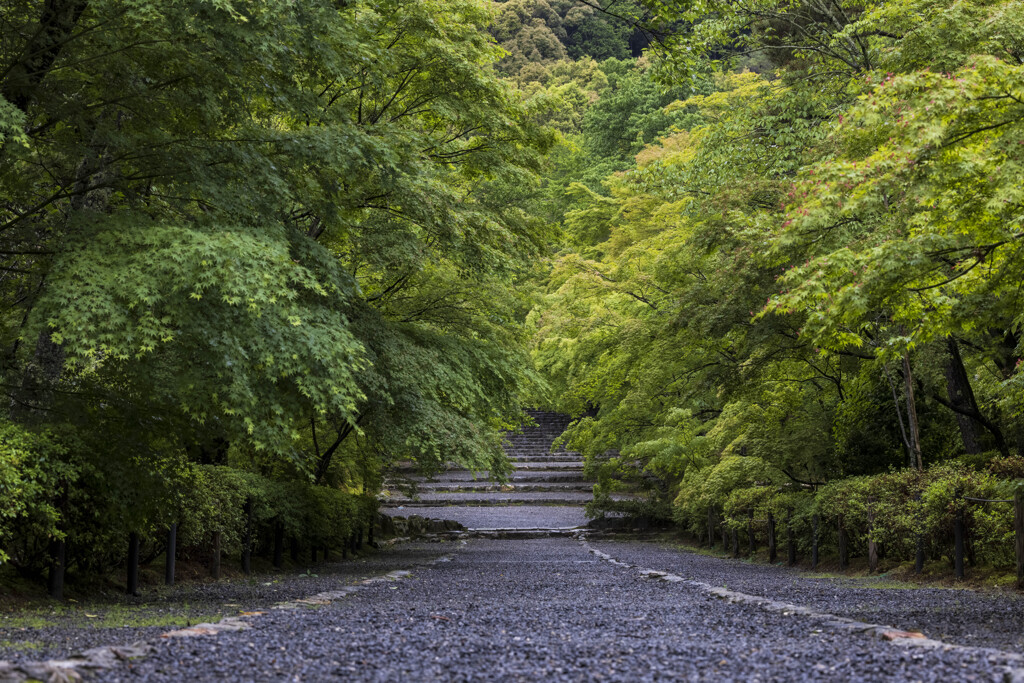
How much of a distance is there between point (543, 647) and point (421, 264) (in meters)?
6.41

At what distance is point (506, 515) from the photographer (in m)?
25.8

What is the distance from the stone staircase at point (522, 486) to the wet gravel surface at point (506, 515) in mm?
413

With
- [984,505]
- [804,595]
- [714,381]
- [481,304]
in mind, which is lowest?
[804,595]

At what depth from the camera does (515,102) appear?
12578 mm

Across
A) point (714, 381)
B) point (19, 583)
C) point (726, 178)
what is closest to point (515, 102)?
point (726, 178)

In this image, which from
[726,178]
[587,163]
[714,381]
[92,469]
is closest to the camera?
[92,469]

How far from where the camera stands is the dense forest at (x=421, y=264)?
6.51 m

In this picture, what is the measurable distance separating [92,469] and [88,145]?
9.77 feet

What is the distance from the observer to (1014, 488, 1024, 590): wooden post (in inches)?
318

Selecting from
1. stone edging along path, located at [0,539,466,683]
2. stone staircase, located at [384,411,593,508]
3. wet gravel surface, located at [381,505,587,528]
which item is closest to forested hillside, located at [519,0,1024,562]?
wet gravel surface, located at [381,505,587,528]

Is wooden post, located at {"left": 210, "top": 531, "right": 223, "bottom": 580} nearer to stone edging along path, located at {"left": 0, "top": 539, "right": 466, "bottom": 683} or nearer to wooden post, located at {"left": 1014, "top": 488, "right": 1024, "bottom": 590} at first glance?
stone edging along path, located at {"left": 0, "top": 539, "right": 466, "bottom": 683}

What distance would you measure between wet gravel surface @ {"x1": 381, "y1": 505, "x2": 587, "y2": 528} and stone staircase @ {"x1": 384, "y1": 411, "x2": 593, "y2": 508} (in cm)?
41

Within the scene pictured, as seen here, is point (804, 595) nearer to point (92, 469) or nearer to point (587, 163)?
point (92, 469)

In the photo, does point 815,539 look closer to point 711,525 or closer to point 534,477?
point 711,525
